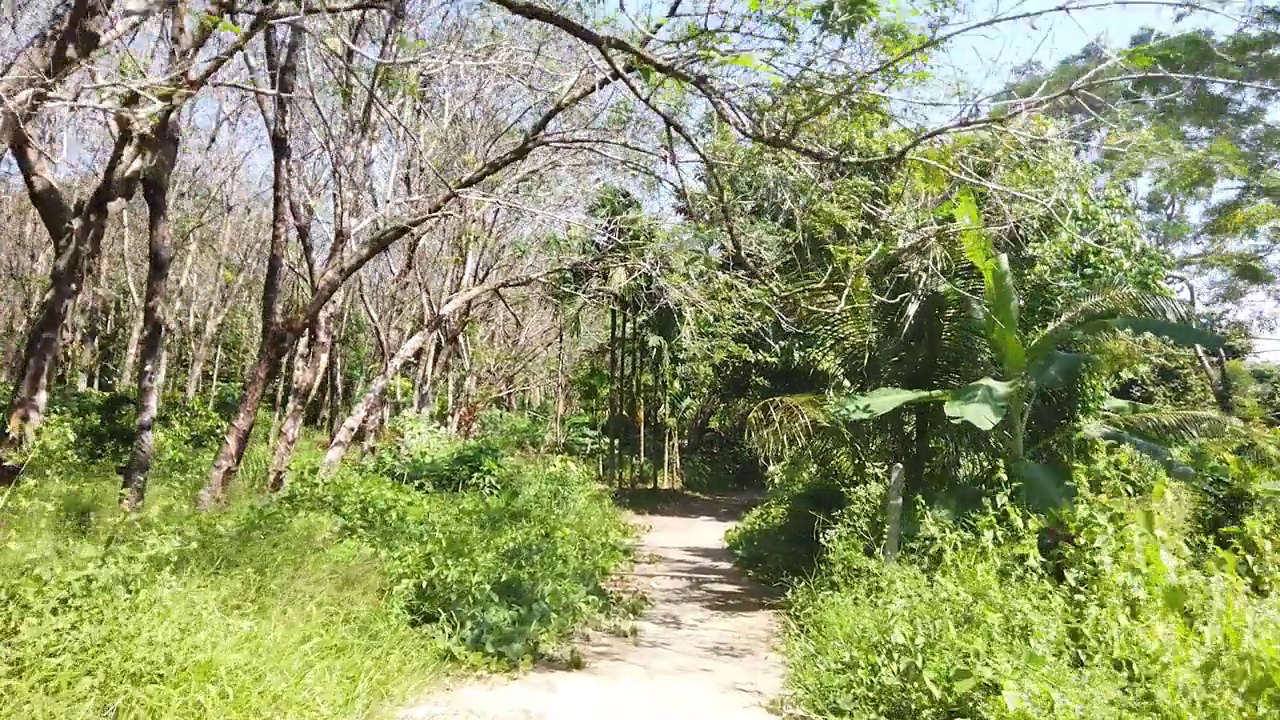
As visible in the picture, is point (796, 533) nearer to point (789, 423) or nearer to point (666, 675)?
point (789, 423)

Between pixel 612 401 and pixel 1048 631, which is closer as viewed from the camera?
pixel 1048 631

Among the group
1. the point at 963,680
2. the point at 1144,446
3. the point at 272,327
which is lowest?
the point at 963,680

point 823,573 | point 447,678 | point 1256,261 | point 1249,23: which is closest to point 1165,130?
point 1249,23

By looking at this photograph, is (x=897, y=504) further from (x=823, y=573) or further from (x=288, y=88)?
(x=288, y=88)

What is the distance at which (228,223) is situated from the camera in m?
20.1

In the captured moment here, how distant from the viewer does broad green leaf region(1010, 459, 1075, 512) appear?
6910 mm

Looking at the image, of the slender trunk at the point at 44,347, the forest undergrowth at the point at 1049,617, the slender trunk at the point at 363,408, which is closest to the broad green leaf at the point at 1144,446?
the forest undergrowth at the point at 1049,617

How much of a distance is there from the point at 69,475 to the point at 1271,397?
2344 cm

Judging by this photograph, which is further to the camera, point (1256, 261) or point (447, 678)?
point (1256, 261)

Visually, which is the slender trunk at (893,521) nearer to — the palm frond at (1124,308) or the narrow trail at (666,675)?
the narrow trail at (666,675)

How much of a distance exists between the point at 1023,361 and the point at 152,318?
7772mm

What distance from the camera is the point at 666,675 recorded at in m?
6.09

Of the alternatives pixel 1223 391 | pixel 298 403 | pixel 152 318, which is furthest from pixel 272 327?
pixel 1223 391

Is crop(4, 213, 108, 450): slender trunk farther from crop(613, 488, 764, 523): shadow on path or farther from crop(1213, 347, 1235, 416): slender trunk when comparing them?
crop(1213, 347, 1235, 416): slender trunk
